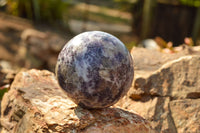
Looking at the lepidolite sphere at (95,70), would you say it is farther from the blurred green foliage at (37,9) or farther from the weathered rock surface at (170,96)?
the blurred green foliage at (37,9)

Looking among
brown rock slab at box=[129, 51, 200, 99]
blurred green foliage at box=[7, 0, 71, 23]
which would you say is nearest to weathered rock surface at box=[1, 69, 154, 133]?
brown rock slab at box=[129, 51, 200, 99]

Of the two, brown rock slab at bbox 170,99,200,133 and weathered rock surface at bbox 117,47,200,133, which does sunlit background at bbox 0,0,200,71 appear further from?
brown rock slab at bbox 170,99,200,133

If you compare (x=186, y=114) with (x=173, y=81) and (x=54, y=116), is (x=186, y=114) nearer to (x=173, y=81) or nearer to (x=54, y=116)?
(x=173, y=81)

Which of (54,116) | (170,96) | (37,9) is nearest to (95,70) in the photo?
(54,116)

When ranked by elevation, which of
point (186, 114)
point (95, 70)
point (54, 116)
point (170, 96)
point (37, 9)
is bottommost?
point (186, 114)

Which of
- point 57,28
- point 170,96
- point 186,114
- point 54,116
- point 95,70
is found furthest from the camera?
point 57,28

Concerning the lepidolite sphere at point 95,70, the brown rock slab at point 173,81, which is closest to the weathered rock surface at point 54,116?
the lepidolite sphere at point 95,70
